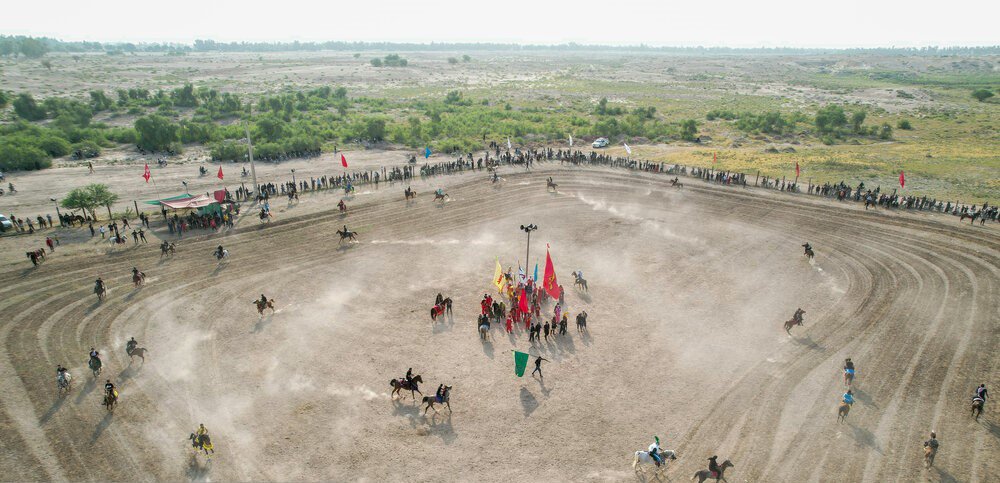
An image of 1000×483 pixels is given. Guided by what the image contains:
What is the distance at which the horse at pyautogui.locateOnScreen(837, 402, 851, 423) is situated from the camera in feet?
63.6

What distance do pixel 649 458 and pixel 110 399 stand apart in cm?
1911

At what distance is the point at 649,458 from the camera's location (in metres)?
17.3

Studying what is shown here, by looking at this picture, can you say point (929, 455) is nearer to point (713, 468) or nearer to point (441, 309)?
point (713, 468)

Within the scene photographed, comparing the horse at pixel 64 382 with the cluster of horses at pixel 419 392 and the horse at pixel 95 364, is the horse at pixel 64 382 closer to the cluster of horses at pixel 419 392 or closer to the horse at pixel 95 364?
the horse at pixel 95 364

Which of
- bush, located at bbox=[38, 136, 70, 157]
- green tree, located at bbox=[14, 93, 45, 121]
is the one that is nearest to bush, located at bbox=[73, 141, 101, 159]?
bush, located at bbox=[38, 136, 70, 157]

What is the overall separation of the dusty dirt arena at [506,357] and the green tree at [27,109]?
2609 inches

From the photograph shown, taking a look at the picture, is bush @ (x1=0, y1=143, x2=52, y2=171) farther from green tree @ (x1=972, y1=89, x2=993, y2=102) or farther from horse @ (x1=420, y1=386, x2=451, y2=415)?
green tree @ (x1=972, y1=89, x2=993, y2=102)

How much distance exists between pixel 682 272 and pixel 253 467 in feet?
81.5

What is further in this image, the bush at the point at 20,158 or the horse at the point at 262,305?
the bush at the point at 20,158

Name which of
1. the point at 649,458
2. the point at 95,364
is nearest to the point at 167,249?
the point at 95,364

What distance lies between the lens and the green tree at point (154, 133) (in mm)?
62844

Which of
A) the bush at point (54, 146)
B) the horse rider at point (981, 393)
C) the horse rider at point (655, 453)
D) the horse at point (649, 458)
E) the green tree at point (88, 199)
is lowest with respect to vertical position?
the horse at point (649, 458)

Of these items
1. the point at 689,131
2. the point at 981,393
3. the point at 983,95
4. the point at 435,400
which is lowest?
the point at 435,400

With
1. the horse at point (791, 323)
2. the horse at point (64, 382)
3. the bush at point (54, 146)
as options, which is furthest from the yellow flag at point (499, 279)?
the bush at point (54, 146)
